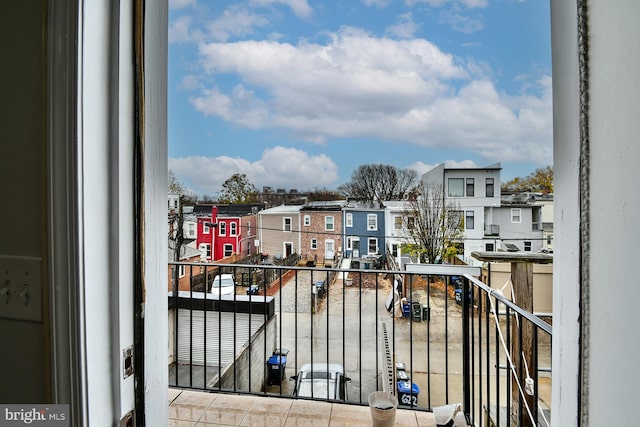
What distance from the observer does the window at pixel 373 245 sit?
240 cm

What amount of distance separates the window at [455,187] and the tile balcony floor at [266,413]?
52.5 inches

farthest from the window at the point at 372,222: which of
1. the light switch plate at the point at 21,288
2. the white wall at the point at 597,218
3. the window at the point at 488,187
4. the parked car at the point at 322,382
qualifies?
the light switch plate at the point at 21,288

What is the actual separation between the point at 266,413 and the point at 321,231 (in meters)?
1.23

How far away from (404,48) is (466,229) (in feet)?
5.65

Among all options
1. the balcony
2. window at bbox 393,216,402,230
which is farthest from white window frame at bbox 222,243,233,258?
window at bbox 393,216,402,230

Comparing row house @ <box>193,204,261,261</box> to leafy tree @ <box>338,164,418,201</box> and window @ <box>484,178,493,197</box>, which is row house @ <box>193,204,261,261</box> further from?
window @ <box>484,178,493,197</box>

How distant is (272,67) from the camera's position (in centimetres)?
336

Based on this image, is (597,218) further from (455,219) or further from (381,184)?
(381,184)

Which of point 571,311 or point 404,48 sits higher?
point 404,48

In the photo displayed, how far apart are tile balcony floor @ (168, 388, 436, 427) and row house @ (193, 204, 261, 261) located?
0.89 m

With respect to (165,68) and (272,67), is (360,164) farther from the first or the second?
(165,68)

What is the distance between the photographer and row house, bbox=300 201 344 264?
2486 mm

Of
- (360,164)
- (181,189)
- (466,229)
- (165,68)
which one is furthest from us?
(360,164)

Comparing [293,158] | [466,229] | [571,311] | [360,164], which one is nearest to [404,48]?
[360,164]
